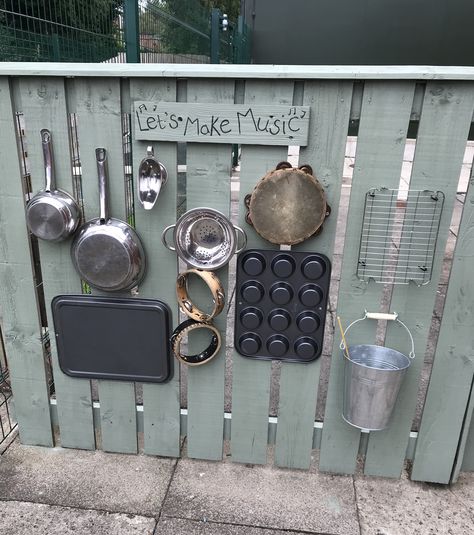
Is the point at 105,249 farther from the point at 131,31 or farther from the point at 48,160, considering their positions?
the point at 131,31

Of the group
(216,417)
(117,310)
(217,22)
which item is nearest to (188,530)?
(216,417)

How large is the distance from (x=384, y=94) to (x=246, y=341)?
1.20 metres

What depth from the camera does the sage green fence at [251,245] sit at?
187 centimetres

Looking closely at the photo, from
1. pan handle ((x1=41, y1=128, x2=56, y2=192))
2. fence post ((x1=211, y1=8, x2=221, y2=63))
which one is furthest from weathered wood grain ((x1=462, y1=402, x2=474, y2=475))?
fence post ((x1=211, y1=8, x2=221, y2=63))

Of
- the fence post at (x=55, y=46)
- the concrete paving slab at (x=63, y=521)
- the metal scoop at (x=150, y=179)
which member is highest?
the fence post at (x=55, y=46)

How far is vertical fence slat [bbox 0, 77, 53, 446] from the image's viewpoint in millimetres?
2105

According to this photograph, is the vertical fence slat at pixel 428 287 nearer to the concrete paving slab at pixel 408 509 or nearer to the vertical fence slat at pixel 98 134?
the concrete paving slab at pixel 408 509

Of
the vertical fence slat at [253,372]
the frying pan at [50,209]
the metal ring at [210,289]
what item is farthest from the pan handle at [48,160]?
the vertical fence slat at [253,372]

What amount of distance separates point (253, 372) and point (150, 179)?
1029mm

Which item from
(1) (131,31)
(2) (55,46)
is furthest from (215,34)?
(2) (55,46)

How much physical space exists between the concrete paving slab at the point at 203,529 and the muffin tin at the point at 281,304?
0.75m

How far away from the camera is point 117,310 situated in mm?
2293

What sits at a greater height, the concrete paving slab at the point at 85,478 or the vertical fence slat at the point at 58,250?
the vertical fence slat at the point at 58,250

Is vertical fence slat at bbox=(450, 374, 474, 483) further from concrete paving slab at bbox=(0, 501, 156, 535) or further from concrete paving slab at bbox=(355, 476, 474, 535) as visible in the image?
concrete paving slab at bbox=(0, 501, 156, 535)
